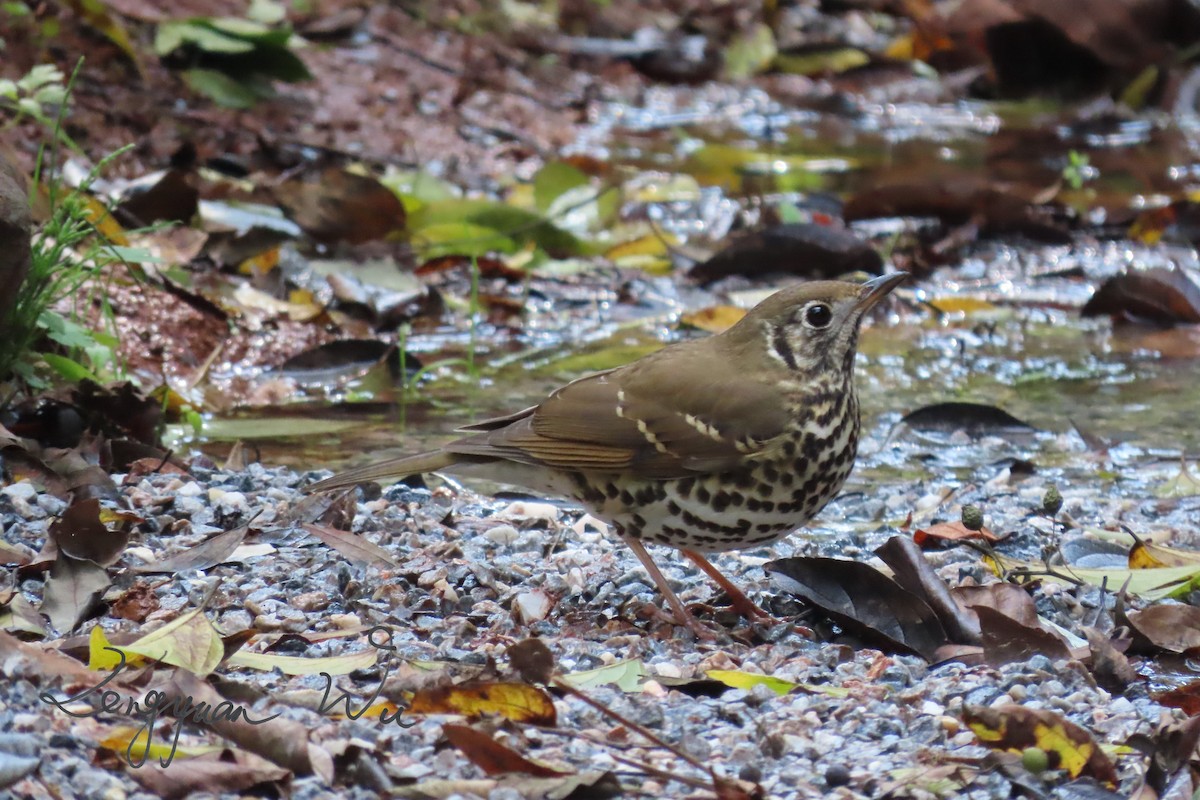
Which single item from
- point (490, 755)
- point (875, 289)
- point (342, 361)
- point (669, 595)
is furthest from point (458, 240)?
point (490, 755)

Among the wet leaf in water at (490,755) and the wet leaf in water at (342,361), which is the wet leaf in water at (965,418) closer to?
the wet leaf in water at (342,361)

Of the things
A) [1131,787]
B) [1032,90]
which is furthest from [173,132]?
[1032,90]

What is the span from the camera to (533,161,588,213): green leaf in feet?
28.1

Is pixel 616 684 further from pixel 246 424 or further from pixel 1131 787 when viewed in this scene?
pixel 246 424

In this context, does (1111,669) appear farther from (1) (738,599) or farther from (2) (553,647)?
(2) (553,647)

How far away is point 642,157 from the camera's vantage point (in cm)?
1120

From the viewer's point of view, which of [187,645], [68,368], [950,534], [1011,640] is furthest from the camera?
[68,368]

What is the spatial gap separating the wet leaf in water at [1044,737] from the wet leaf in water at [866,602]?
2.39 ft

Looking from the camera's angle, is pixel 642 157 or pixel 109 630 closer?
pixel 109 630

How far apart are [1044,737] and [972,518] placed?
158cm

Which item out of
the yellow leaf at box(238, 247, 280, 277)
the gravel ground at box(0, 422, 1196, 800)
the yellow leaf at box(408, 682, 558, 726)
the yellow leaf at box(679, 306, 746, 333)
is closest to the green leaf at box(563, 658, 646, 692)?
the gravel ground at box(0, 422, 1196, 800)

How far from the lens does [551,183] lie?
8.55 metres

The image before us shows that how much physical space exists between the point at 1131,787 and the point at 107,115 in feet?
23.1

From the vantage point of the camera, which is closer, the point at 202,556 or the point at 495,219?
the point at 202,556
